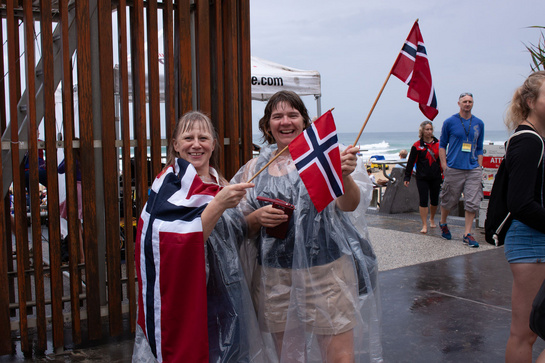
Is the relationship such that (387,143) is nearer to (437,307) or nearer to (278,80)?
(278,80)

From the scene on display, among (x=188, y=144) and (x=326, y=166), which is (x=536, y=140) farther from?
(x=188, y=144)

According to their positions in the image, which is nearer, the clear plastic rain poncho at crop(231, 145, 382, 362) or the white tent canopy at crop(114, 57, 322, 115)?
the clear plastic rain poncho at crop(231, 145, 382, 362)

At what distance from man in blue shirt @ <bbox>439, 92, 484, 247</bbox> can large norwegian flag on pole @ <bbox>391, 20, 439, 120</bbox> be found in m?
4.71

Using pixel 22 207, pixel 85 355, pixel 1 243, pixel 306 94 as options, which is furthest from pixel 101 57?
pixel 306 94

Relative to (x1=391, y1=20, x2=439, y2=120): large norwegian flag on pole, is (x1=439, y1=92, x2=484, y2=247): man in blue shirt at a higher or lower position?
lower

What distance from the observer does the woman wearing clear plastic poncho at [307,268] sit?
253cm

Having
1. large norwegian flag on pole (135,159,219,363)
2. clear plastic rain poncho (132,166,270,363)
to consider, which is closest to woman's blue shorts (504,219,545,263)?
clear plastic rain poncho (132,166,270,363)

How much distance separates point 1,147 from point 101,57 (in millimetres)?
938

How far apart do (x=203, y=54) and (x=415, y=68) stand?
202 centimetres

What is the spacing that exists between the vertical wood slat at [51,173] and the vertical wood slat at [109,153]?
1.13 ft

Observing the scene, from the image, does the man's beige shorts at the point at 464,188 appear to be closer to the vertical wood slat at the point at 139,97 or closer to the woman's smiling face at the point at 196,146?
the vertical wood slat at the point at 139,97

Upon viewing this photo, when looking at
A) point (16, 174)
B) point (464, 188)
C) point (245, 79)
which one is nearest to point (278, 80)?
point (464, 188)

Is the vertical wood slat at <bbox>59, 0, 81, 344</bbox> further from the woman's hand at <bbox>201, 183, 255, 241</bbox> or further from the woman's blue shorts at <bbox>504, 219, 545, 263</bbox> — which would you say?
the woman's blue shorts at <bbox>504, 219, 545, 263</bbox>

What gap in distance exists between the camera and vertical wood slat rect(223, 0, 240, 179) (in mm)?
4383
